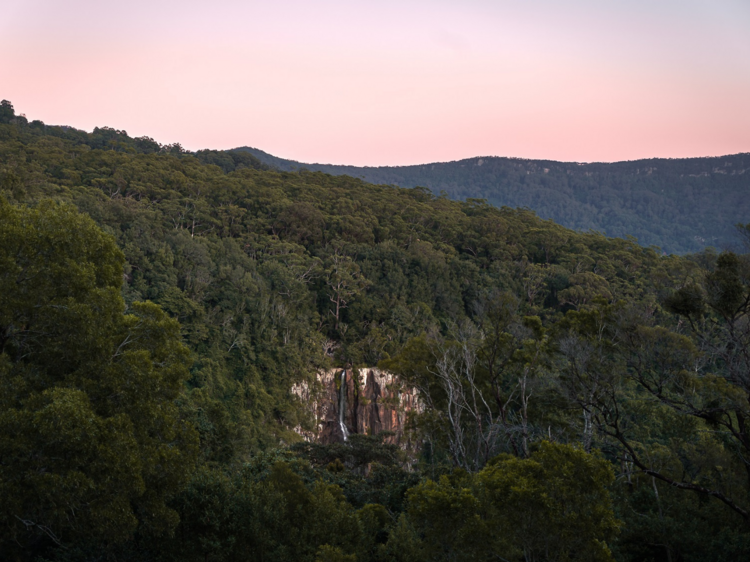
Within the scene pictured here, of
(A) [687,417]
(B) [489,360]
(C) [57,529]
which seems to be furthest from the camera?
(B) [489,360]

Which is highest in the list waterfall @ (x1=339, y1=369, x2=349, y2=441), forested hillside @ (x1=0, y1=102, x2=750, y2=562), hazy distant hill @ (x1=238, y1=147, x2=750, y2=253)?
hazy distant hill @ (x1=238, y1=147, x2=750, y2=253)

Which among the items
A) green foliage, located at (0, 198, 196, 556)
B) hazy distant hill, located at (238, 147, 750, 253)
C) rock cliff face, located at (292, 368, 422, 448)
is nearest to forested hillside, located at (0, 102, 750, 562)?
green foliage, located at (0, 198, 196, 556)

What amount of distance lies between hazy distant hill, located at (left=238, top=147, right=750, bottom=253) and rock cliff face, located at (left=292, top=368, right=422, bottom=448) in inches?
3704

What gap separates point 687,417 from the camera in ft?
46.9

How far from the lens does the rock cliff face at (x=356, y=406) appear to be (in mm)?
34688

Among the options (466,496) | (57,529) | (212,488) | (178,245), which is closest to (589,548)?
(466,496)

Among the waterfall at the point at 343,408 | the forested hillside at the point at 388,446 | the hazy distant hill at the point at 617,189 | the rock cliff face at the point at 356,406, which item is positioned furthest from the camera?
the hazy distant hill at the point at 617,189

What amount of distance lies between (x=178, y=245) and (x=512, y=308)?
87.6 feet

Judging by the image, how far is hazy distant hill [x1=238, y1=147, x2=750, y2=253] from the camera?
124938 mm

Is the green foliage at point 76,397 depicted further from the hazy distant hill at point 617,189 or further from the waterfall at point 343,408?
the hazy distant hill at point 617,189

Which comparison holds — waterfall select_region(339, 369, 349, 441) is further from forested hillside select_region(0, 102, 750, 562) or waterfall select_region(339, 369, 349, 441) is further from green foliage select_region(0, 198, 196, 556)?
green foliage select_region(0, 198, 196, 556)

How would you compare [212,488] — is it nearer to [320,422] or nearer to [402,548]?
[402,548]

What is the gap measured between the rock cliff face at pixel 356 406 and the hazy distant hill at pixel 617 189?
9409 cm

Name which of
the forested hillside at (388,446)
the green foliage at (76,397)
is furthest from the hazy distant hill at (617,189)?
the green foliage at (76,397)
